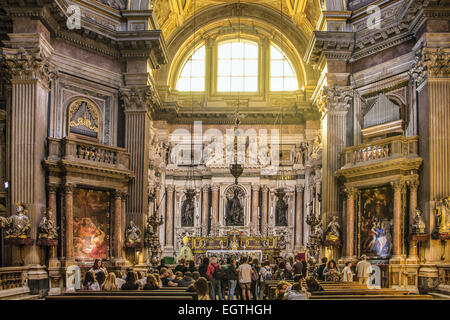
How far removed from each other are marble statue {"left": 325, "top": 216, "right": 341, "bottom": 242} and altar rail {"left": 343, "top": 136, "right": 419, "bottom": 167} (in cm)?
216

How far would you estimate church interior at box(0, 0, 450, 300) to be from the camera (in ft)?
61.5

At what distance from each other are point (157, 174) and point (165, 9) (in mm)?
8208

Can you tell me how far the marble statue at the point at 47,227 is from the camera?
18.6m

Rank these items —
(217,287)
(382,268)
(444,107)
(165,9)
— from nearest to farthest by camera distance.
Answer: (217,287)
(444,107)
(382,268)
(165,9)

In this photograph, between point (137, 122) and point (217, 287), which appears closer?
point (217, 287)

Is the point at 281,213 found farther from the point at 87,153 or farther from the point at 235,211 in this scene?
the point at 87,153

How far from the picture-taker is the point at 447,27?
19.0m

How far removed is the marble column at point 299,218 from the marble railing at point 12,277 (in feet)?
54.6

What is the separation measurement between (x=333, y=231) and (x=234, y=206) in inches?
401

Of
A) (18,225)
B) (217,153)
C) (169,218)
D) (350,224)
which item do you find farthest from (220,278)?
(217,153)

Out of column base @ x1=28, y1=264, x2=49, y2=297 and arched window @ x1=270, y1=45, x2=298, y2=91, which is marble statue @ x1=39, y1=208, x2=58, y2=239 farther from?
arched window @ x1=270, y1=45, x2=298, y2=91

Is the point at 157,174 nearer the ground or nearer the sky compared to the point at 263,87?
nearer the ground
